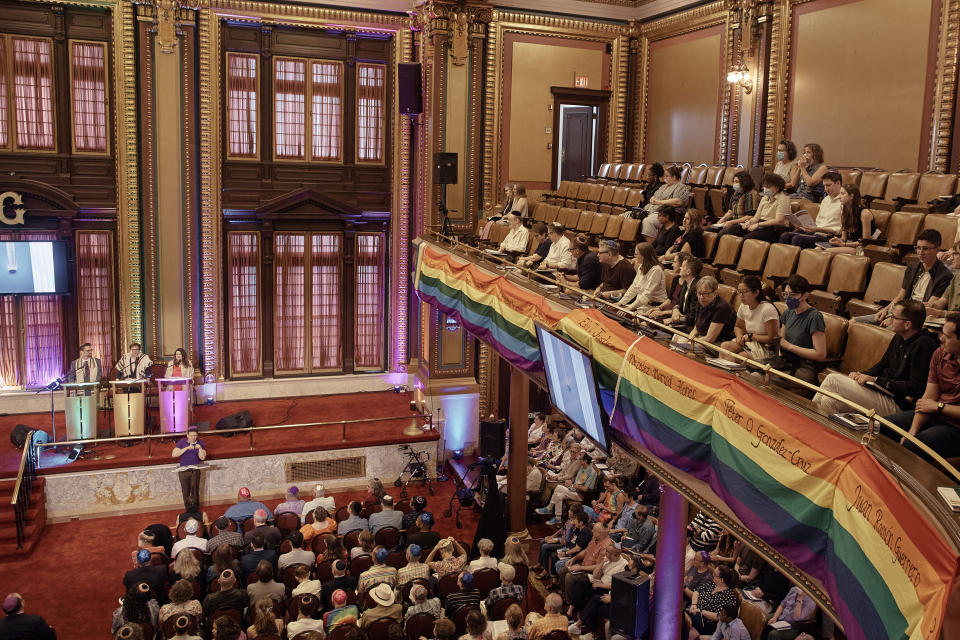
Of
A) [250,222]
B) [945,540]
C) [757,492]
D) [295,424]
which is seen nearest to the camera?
[945,540]

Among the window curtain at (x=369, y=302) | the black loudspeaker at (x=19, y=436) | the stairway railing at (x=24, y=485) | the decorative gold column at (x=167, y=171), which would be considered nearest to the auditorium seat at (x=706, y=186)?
the window curtain at (x=369, y=302)

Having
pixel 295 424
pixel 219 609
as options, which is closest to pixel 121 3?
pixel 295 424

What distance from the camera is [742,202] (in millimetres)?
10570

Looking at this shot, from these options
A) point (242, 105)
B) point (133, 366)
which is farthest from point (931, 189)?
point (133, 366)

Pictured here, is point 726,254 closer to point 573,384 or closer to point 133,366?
point 573,384

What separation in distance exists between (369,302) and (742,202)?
8.50 metres

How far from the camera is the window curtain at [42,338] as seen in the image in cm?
1494

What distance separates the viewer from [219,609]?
27.6 ft

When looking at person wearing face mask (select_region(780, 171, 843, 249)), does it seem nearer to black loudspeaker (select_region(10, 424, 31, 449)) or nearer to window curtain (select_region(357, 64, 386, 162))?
window curtain (select_region(357, 64, 386, 162))

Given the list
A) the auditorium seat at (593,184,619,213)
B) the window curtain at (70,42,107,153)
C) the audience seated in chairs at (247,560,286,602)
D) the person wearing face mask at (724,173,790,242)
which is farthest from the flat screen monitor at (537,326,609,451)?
the window curtain at (70,42,107,153)

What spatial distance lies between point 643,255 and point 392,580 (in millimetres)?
4170

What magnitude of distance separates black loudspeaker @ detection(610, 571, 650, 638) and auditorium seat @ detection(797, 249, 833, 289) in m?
3.28

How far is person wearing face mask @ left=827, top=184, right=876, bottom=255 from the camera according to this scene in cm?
877

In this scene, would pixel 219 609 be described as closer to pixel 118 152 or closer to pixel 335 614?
pixel 335 614
